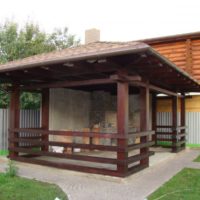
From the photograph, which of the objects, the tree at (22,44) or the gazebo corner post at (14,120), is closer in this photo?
the gazebo corner post at (14,120)

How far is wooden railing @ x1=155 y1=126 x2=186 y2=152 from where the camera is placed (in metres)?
11.3

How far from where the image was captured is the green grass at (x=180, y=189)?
5.53 m

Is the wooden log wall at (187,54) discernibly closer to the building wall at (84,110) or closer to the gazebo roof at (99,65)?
the building wall at (84,110)

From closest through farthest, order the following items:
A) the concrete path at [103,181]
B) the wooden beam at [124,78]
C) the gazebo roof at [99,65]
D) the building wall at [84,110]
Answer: the concrete path at [103,181], the gazebo roof at [99,65], the wooden beam at [124,78], the building wall at [84,110]

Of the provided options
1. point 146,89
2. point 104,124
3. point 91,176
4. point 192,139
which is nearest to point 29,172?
point 91,176

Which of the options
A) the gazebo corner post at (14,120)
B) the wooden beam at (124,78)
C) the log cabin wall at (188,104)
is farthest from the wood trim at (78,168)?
the log cabin wall at (188,104)

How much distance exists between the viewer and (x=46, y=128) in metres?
10.0

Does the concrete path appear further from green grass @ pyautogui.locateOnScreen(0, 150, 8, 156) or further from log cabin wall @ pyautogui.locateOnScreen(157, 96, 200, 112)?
log cabin wall @ pyautogui.locateOnScreen(157, 96, 200, 112)

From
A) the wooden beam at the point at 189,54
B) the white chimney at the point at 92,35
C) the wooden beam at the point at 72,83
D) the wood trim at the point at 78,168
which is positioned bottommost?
the wood trim at the point at 78,168

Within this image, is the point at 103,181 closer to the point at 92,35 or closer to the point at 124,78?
the point at 124,78

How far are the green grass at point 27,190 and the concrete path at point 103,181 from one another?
0.86ft

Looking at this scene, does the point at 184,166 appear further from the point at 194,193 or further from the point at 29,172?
the point at 29,172

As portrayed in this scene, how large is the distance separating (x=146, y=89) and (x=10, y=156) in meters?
4.61

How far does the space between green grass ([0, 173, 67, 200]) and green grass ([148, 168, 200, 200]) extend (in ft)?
6.06
